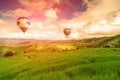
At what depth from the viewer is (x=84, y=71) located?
1617cm

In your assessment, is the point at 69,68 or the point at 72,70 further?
the point at 69,68

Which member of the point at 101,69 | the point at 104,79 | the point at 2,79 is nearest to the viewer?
the point at 104,79

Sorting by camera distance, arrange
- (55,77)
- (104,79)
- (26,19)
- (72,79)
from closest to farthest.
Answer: (104,79)
(72,79)
(55,77)
(26,19)

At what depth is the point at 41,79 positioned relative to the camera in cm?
1459

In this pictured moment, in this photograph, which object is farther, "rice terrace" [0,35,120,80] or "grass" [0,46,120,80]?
"rice terrace" [0,35,120,80]

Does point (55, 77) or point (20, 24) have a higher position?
point (20, 24)

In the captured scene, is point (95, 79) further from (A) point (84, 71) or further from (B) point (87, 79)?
(A) point (84, 71)

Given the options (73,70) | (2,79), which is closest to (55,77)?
(73,70)

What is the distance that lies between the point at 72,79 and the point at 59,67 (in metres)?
6.86

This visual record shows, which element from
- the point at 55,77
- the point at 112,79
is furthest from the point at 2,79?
the point at 112,79

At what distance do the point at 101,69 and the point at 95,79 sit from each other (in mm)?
3728

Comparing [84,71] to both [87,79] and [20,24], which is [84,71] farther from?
[20,24]

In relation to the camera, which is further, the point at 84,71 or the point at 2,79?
the point at 2,79

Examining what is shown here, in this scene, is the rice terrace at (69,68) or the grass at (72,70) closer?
the grass at (72,70)
